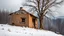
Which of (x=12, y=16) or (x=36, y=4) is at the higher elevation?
(x=36, y=4)

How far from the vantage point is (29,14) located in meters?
35.2

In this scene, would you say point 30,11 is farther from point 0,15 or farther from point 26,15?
point 0,15

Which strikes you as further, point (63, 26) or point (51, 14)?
point (63, 26)

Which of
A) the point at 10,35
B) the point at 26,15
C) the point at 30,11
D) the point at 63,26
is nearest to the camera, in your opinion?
the point at 10,35

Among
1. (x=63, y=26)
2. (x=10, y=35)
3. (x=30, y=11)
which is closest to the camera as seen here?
(x=10, y=35)

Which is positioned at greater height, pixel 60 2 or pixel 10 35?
pixel 60 2

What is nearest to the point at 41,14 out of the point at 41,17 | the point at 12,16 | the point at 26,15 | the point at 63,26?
the point at 41,17

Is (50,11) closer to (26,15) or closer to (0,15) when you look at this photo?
(26,15)

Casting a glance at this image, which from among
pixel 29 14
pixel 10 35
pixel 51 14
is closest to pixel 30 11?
pixel 29 14

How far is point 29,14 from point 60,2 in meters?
7.15

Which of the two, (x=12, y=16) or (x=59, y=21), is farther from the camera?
(x=59, y=21)

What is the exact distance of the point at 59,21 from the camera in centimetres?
8988

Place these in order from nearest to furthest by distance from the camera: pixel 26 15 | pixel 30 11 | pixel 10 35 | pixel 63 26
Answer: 1. pixel 10 35
2. pixel 26 15
3. pixel 30 11
4. pixel 63 26

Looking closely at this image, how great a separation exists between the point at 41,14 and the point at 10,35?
20890mm
